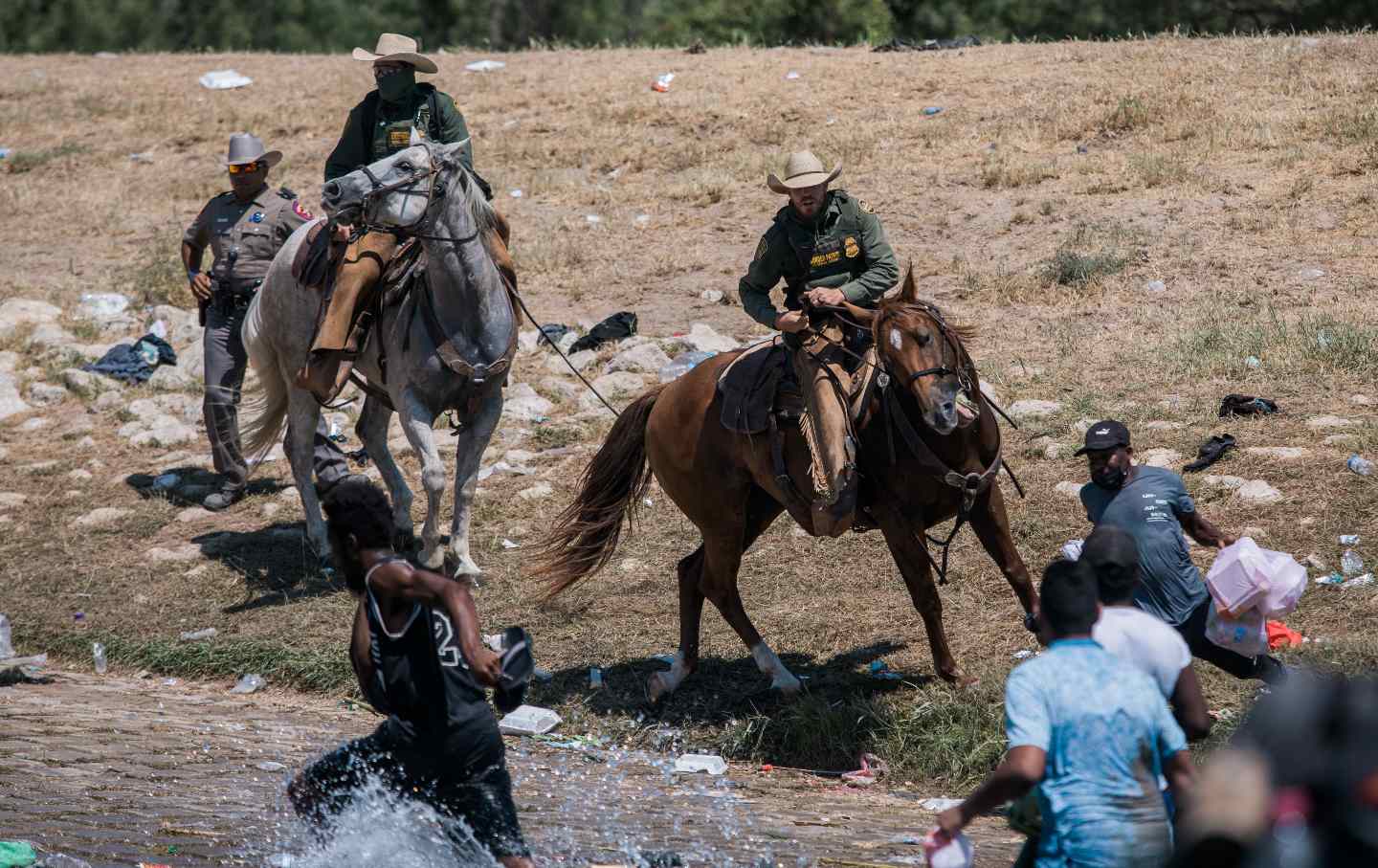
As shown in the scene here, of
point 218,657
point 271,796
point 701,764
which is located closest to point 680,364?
point 218,657

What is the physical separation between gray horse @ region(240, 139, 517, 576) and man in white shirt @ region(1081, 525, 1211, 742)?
→ 5.03m

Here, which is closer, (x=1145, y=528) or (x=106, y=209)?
(x=1145, y=528)

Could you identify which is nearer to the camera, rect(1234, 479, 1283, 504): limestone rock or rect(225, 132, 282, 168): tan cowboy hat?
rect(1234, 479, 1283, 504): limestone rock

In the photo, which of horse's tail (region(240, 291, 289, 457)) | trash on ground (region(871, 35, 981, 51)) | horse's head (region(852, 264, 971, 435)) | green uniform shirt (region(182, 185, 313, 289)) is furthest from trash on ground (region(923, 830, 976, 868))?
trash on ground (region(871, 35, 981, 51))

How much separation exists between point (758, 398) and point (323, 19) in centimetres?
4182

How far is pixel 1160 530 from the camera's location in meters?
5.94

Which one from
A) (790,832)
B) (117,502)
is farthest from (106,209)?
(790,832)

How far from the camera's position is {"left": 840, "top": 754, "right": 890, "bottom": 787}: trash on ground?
6.69 metres

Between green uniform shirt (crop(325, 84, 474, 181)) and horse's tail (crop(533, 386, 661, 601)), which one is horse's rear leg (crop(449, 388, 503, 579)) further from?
green uniform shirt (crop(325, 84, 474, 181))

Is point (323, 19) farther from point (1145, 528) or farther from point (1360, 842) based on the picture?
point (1360, 842)

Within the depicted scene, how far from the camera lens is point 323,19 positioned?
4575 cm

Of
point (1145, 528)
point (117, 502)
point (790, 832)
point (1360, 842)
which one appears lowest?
point (117, 502)

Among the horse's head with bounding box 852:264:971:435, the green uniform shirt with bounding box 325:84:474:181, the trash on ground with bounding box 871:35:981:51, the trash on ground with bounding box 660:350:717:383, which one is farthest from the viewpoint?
the trash on ground with bounding box 871:35:981:51

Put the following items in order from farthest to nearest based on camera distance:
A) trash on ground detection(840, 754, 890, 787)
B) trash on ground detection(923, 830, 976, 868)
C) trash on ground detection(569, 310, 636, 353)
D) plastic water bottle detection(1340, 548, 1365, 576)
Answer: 1. trash on ground detection(569, 310, 636, 353)
2. plastic water bottle detection(1340, 548, 1365, 576)
3. trash on ground detection(840, 754, 890, 787)
4. trash on ground detection(923, 830, 976, 868)
